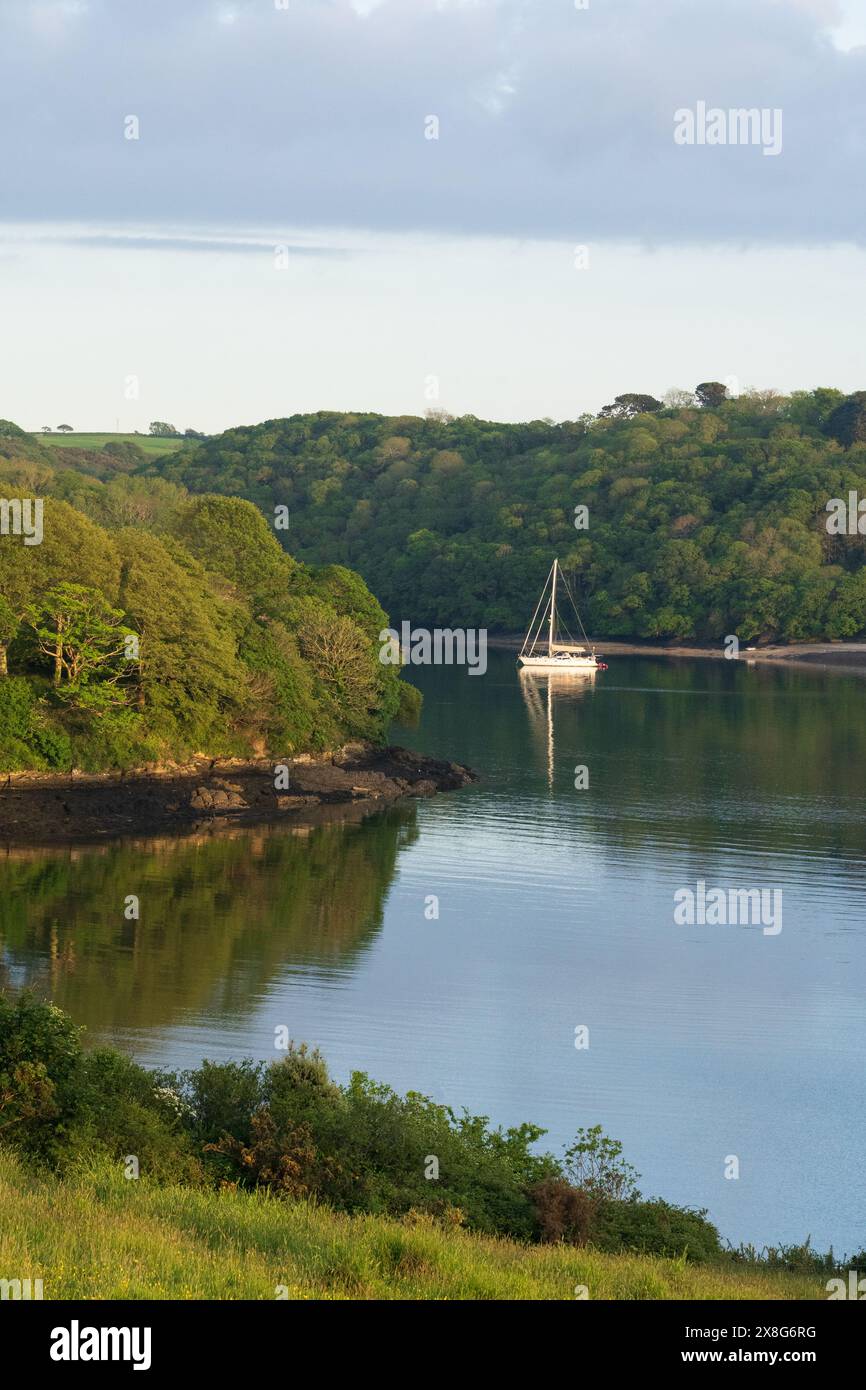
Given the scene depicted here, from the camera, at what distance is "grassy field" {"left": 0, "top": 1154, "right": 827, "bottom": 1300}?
1005 centimetres

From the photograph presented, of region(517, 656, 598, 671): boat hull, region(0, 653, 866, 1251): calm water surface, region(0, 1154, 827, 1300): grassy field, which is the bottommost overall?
region(0, 653, 866, 1251): calm water surface

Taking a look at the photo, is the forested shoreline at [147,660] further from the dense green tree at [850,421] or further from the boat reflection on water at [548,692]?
the dense green tree at [850,421]

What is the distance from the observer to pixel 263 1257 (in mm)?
11039

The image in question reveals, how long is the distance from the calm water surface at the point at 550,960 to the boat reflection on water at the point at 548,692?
9.79 m

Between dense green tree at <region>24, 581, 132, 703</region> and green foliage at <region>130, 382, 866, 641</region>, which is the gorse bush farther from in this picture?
green foliage at <region>130, 382, 866, 641</region>

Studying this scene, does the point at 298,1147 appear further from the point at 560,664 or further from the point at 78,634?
the point at 560,664

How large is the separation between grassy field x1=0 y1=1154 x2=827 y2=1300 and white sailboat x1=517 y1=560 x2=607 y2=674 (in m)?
91.2

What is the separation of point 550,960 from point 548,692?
57.5 meters

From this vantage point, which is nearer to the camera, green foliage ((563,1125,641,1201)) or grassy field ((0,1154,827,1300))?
grassy field ((0,1154,827,1300))

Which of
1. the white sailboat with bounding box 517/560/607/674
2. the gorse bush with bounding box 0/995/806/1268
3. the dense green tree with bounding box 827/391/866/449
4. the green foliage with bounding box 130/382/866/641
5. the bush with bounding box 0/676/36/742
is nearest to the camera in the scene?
the gorse bush with bounding box 0/995/806/1268

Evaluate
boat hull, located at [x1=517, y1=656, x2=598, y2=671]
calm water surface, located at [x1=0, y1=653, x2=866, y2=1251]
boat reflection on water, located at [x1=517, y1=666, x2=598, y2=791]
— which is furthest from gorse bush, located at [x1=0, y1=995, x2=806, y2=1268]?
boat hull, located at [x1=517, y1=656, x2=598, y2=671]

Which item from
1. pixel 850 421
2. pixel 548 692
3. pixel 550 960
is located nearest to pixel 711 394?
pixel 850 421
